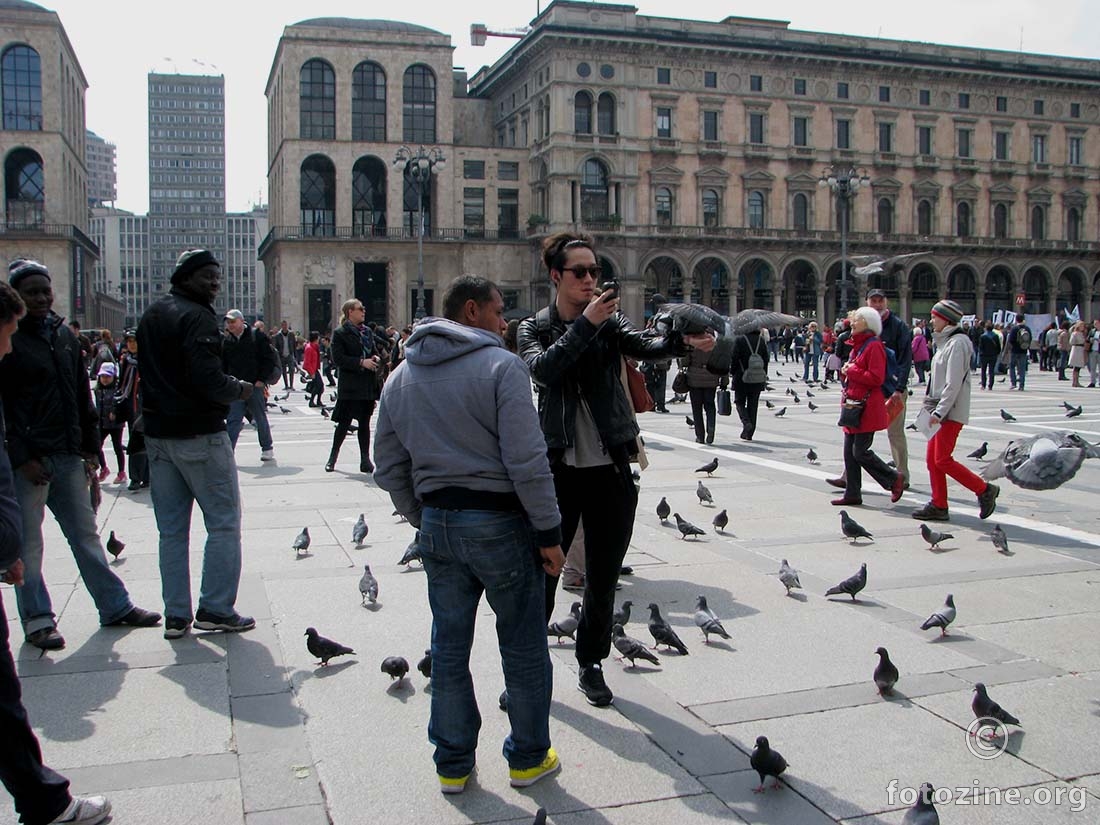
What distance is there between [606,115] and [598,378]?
58.6 meters

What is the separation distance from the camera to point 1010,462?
17.5ft

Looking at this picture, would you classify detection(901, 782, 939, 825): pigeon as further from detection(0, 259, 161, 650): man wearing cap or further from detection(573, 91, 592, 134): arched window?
detection(573, 91, 592, 134): arched window

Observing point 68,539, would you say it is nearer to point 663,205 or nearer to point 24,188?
point 663,205

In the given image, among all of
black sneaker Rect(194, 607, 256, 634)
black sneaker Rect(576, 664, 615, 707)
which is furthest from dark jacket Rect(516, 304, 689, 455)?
black sneaker Rect(194, 607, 256, 634)

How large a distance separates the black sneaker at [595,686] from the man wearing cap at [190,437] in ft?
6.50

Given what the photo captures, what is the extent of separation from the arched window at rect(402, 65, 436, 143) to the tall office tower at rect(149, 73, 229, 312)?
92840mm

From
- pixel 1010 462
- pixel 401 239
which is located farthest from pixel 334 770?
pixel 401 239

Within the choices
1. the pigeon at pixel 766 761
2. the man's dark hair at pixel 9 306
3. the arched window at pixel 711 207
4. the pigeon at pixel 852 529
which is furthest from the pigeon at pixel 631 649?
the arched window at pixel 711 207

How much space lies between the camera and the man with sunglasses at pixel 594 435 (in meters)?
4.34

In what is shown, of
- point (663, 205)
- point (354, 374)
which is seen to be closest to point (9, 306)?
point (354, 374)

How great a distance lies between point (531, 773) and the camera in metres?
3.63

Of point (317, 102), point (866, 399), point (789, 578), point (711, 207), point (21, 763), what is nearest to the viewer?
point (21, 763)

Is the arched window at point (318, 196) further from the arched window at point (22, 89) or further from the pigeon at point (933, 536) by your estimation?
the pigeon at point (933, 536)

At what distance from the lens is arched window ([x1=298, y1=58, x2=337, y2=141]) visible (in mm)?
61156
